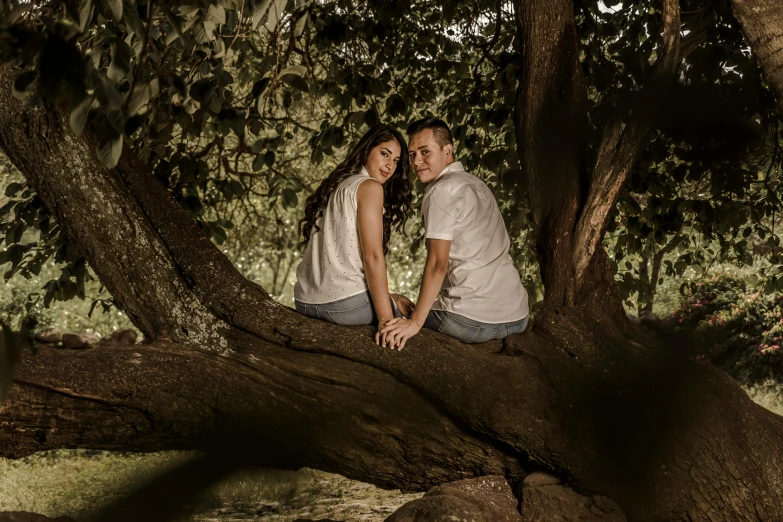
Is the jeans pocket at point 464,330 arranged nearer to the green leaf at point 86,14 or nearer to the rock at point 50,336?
the green leaf at point 86,14

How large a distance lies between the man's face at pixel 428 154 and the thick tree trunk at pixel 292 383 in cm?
68

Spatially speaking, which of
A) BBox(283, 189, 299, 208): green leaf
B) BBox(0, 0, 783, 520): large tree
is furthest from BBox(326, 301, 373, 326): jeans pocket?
BBox(283, 189, 299, 208): green leaf

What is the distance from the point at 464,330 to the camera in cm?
357

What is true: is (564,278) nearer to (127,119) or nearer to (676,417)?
(127,119)

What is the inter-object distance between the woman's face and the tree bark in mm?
1474

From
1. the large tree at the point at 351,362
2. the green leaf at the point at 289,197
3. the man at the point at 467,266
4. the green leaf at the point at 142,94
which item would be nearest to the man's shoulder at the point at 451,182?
the man at the point at 467,266

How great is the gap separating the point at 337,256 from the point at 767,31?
1853 mm

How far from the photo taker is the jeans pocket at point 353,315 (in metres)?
3.49

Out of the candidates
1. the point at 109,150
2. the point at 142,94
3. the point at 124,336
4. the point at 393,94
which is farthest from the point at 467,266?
the point at 124,336

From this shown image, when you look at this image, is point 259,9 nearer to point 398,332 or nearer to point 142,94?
point 142,94

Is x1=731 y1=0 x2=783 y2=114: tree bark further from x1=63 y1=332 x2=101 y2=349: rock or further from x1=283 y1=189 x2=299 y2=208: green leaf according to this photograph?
x1=63 y1=332 x2=101 y2=349: rock

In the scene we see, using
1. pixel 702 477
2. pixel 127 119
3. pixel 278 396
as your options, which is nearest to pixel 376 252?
pixel 278 396

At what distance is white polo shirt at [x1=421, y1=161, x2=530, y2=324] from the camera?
11.7 feet

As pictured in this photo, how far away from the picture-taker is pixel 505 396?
10.7 feet
